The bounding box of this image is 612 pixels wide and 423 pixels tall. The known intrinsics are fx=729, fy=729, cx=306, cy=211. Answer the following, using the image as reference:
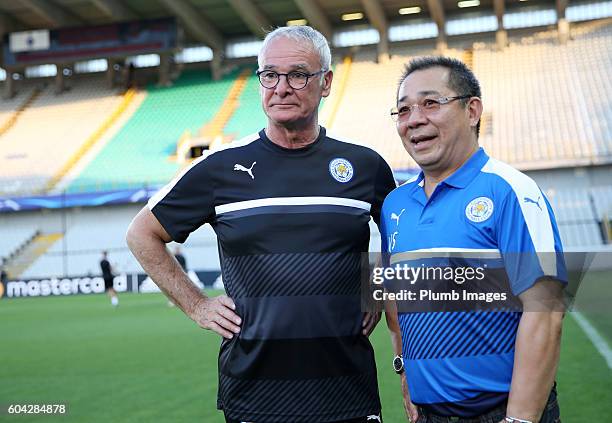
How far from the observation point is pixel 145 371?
8.33 metres

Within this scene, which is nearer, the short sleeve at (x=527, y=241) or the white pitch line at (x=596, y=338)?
the short sleeve at (x=527, y=241)

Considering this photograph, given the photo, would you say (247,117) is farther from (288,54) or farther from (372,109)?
(288,54)

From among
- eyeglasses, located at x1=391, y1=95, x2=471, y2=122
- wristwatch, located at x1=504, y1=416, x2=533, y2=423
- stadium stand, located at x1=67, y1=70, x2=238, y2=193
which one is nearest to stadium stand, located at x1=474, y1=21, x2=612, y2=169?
stadium stand, located at x1=67, y1=70, x2=238, y2=193

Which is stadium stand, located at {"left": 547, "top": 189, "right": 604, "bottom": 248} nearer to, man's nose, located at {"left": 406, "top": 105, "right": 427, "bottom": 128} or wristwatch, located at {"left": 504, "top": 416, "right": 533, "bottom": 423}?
man's nose, located at {"left": 406, "top": 105, "right": 427, "bottom": 128}

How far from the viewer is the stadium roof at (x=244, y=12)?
1129 inches

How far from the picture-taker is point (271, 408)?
279cm

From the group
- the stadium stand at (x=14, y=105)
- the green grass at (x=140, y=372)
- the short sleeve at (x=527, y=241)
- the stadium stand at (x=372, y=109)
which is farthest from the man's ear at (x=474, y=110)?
the stadium stand at (x=14, y=105)

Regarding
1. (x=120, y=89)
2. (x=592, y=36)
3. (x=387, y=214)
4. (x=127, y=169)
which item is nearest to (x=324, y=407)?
(x=387, y=214)

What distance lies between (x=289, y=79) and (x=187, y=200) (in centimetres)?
65

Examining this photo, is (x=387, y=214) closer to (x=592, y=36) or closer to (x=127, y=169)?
(x=127, y=169)

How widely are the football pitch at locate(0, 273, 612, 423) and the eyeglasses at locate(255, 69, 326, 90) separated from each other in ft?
4.33

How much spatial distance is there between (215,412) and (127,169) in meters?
22.4

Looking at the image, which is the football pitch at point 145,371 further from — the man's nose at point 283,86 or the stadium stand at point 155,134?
the stadium stand at point 155,134

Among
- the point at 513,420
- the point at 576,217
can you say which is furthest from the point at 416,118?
the point at 576,217
